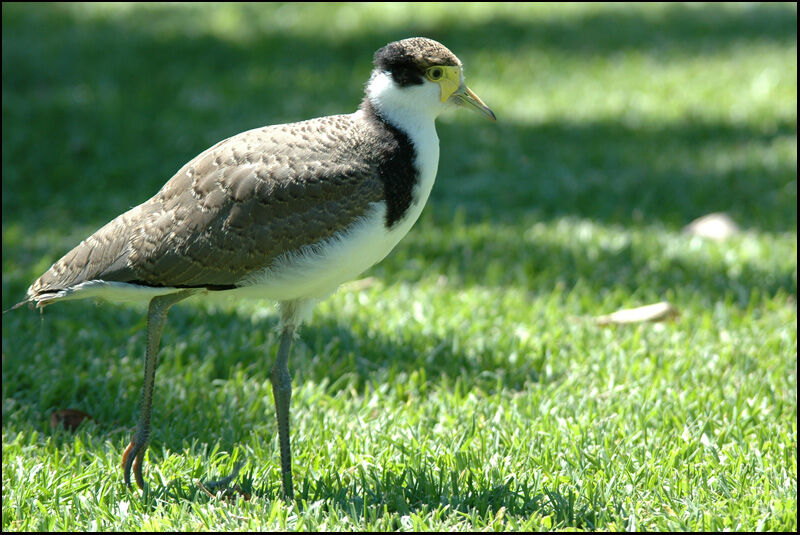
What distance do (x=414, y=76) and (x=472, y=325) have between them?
6.45ft

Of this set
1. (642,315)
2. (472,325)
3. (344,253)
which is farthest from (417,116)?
(642,315)

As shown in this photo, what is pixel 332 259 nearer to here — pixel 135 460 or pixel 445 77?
pixel 445 77

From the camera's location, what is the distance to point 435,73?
3.56 meters

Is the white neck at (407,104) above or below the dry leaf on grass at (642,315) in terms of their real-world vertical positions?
above

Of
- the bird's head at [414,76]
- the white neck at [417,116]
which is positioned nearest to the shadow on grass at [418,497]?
the white neck at [417,116]

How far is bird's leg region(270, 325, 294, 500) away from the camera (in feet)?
11.6

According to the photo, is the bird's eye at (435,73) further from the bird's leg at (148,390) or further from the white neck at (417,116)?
the bird's leg at (148,390)

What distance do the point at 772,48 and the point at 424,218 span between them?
5953mm

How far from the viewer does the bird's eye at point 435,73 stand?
355 cm

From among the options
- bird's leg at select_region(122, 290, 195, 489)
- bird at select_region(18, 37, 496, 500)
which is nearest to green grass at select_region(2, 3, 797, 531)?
bird's leg at select_region(122, 290, 195, 489)

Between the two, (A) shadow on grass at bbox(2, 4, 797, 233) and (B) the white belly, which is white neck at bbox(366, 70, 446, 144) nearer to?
(B) the white belly

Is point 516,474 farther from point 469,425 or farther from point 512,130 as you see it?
point 512,130

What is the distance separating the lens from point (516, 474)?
3676mm

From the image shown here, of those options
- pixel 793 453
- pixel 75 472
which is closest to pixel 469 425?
pixel 793 453
